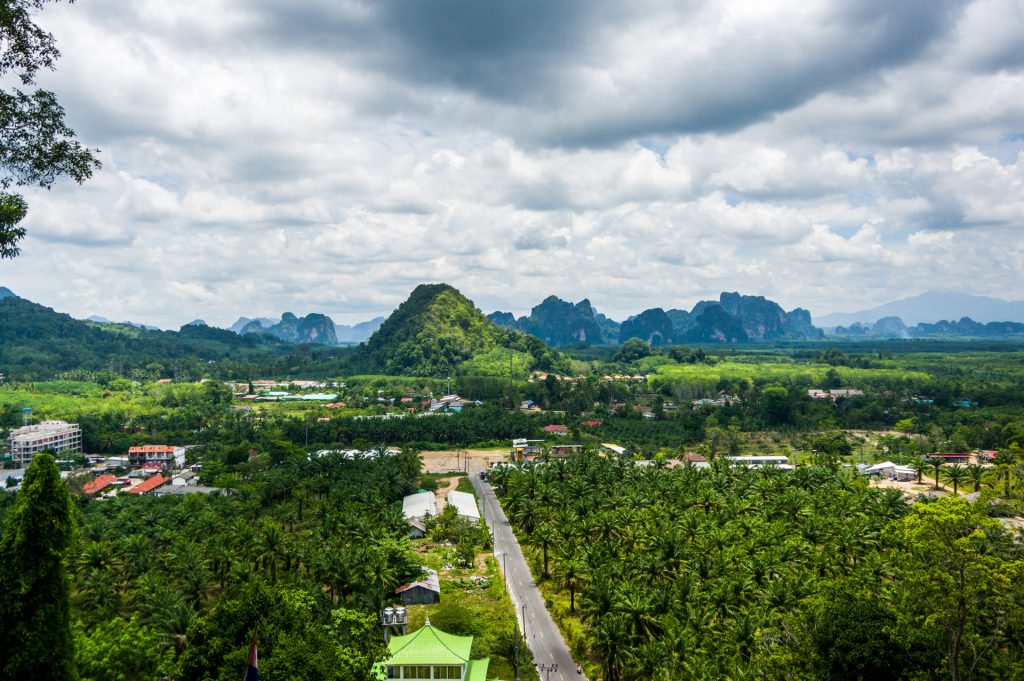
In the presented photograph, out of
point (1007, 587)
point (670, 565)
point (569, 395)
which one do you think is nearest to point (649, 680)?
point (670, 565)

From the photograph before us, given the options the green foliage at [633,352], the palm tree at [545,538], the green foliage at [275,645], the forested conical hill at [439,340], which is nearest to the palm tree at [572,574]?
the palm tree at [545,538]

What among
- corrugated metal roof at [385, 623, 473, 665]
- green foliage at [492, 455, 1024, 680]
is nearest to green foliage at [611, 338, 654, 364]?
green foliage at [492, 455, 1024, 680]

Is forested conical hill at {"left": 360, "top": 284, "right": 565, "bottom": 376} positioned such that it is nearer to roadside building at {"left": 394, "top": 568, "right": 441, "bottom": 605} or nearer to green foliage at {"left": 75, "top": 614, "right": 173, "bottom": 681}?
roadside building at {"left": 394, "top": 568, "right": 441, "bottom": 605}

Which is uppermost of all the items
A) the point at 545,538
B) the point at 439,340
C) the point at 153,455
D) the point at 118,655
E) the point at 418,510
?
the point at 439,340

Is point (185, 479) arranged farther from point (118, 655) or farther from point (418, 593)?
point (118, 655)

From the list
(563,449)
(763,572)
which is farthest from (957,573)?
(563,449)

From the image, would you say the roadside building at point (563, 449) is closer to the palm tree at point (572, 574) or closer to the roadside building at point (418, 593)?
the palm tree at point (572, 574)
